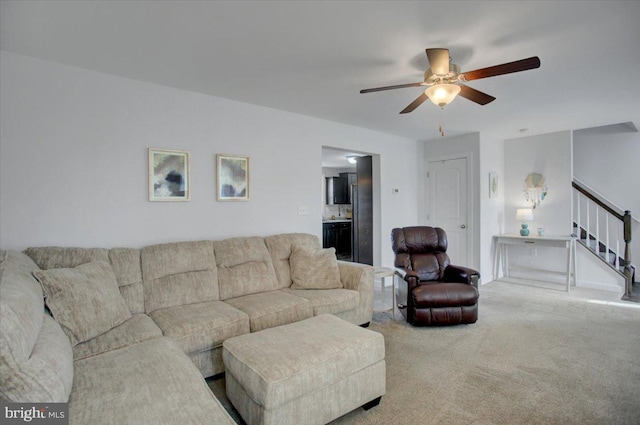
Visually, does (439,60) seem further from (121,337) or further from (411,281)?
(121,337)

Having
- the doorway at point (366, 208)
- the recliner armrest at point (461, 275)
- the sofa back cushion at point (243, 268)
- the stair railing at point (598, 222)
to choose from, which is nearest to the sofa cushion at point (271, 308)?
the sofa back cushion at point (243, 268)

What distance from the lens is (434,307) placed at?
10.8 feet

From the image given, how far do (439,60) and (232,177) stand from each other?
2.28 metres

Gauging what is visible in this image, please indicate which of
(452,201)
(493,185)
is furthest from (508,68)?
(493,185)

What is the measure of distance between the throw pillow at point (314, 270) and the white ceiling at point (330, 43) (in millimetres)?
1664

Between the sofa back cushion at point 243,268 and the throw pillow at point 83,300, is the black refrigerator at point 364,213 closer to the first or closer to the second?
the sofa back cushion at point 243,268

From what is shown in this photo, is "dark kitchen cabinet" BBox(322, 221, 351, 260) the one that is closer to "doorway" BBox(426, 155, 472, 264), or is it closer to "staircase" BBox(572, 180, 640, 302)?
"doorway" BBox(426, 155, 472, 264)

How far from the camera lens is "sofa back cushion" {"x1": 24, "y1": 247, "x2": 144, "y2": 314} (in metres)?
2.29

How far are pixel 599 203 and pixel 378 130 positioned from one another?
3509 millimetres

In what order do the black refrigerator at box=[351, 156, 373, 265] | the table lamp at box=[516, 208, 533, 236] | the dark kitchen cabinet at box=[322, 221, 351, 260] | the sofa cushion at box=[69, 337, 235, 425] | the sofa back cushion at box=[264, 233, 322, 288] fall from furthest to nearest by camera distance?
the dark kitchen cabinet at box=[322, 221, 351, 260] < the black refrigerator at box=[351, 156, 373, 265] < the table lamp at box=[516, 208, 533, 236] < the sofa back cushion at box=[264, 233, 322, 288] < the sofa cushion at box=[69, 337, 235, 425]

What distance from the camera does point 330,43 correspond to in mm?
2283

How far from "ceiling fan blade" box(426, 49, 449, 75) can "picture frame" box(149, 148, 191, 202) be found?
2.31 m

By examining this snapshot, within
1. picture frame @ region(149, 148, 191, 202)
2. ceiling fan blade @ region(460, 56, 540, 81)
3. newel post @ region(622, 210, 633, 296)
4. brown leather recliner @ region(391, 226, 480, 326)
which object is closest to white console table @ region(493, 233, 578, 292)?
newel post @ region(622, 210, 633, 296)

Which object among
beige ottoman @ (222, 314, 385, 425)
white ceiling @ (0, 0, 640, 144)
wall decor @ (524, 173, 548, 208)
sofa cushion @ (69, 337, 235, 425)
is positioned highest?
white ceiling @ (0, 0, 640, 144)
